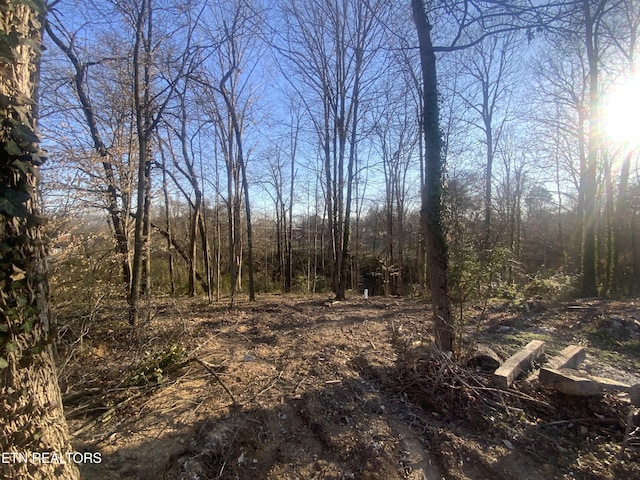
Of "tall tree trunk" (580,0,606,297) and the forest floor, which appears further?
"tall tree trunk" (580,0,606,297)

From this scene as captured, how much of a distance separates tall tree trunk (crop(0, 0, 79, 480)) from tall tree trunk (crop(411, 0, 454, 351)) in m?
3.62

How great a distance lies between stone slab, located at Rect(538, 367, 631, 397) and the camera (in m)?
2.86

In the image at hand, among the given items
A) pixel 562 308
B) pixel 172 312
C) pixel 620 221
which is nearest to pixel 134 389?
pixel 172 312

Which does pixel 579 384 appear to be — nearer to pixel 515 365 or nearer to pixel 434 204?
pixel 515 365

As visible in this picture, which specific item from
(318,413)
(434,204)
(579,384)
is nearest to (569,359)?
(579,384)

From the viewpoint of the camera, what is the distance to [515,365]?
343cm

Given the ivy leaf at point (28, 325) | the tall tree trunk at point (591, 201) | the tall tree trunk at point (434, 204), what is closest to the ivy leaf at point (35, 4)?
the ivy leaf at point (28, 325)

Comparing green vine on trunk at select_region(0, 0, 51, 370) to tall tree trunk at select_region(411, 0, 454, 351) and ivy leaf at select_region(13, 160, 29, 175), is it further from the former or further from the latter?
tall tree trunk at select_region(411, 0, 454, 351)

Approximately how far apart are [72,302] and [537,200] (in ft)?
101

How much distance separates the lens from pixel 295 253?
26.1m

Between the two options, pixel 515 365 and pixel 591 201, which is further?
pixel 591 201

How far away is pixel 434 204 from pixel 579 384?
231 cm

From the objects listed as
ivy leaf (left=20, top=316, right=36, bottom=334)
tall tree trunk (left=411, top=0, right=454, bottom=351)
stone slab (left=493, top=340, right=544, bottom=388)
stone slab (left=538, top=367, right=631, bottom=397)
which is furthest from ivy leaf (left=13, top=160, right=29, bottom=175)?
stone slab (left=538, top=367, right=631, bottom=397)

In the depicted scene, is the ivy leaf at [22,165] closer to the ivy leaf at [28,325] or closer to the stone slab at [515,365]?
the ivy leaf at [28,325]
